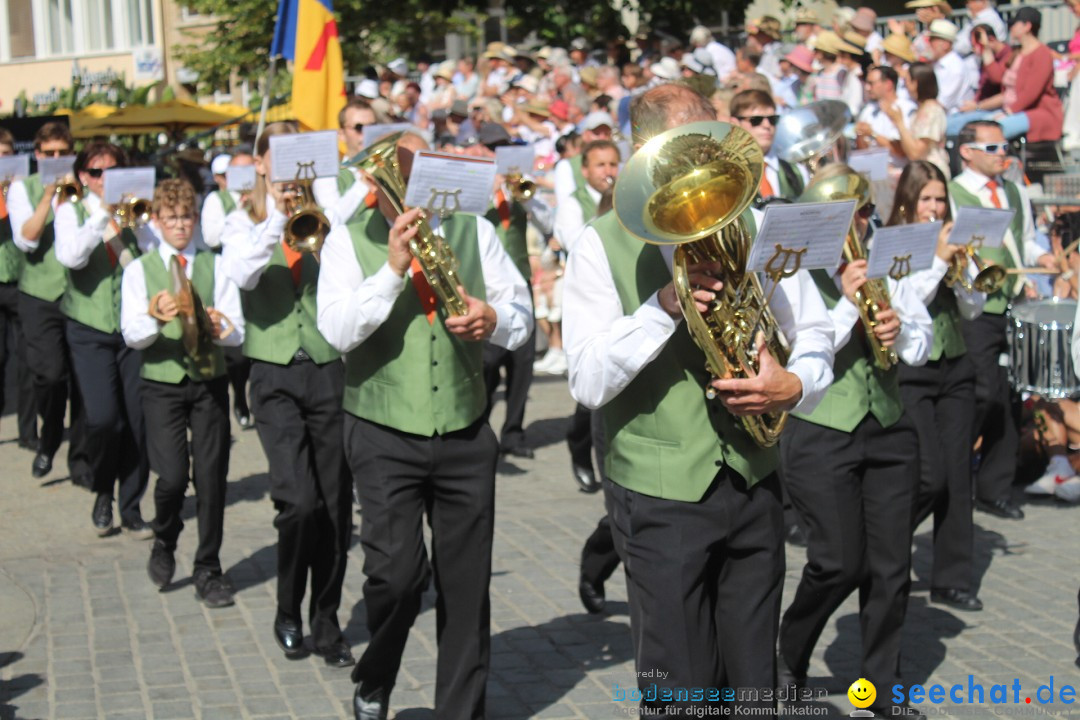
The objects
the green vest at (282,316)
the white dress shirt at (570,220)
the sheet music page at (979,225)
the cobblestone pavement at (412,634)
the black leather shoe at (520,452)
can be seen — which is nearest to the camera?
the cobblestone pavement at (412,634)

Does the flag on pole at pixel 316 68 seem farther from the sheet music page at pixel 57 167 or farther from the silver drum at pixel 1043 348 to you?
the silver drum at pixel 1043 348

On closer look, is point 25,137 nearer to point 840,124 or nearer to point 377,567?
point 840,124

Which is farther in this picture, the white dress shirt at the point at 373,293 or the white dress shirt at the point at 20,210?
the white dress shirt at the point at 20,210

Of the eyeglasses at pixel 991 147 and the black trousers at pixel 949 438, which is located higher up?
the eyeglasses at pixel 991 147

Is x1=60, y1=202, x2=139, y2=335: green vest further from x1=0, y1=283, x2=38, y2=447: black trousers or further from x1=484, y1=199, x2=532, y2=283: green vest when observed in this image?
x1=484, y1=199, x2=532, y2=283: green vest

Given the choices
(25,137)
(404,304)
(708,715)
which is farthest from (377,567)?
(25,137)

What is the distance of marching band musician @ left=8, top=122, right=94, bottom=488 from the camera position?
9234 mm

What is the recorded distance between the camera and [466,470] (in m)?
4.89

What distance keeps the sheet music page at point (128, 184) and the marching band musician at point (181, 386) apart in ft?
3.06

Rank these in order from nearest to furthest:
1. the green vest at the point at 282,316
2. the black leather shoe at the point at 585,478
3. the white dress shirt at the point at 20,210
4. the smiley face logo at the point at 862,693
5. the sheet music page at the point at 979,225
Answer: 1. the smiley face logo at the point at 862,693
2. the green vest at the point at 282,316
3. the sheet music page at the point at 979,225
4. the black leather shoe at the point at 585,478
5. the white dress shirt at the point at 20,210

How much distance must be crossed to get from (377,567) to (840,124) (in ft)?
14.7

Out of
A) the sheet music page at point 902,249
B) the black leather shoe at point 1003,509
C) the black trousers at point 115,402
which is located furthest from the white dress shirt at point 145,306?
the black leather shoe at point 1003,509

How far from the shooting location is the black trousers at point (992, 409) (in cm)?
809

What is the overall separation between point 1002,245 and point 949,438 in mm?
1646
